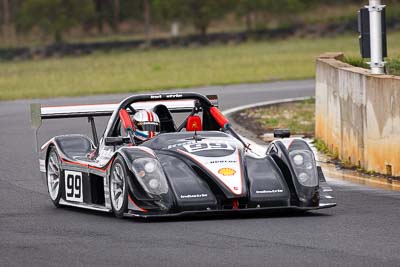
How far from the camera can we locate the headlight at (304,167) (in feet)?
37.2

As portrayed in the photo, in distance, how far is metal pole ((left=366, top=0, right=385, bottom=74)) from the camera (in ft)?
53.7

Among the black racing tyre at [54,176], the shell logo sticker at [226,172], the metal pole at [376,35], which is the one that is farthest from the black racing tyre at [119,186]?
the metal pole at [376,35]

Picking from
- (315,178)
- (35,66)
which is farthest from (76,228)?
(35,66)

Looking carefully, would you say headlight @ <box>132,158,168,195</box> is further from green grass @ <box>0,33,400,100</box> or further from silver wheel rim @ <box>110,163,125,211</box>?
green grass @ <box>0,33,400,100</box>

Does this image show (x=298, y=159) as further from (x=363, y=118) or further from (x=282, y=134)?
(x=363, y=118)

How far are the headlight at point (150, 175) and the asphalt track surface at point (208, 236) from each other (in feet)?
1.01

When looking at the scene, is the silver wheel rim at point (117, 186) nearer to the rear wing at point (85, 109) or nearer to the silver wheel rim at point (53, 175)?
the silver wheel rim at point (53, 175)

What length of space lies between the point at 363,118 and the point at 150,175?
4.74 metres

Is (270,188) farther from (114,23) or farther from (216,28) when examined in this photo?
(114,23)

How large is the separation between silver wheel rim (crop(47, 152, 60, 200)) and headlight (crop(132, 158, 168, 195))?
204 centimetres

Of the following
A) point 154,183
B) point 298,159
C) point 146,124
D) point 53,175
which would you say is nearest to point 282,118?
point 53,175

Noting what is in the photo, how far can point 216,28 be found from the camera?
2874 inches

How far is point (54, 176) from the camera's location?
13.3 meters

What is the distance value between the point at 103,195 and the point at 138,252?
2.94 meters
